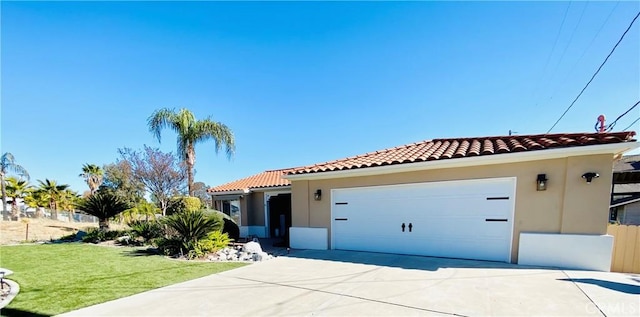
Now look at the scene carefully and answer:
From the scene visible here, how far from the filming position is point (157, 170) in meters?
16.1

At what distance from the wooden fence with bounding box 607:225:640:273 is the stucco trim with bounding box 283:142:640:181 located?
1.96 meters

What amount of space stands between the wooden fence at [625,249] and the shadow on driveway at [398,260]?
197 centimetres

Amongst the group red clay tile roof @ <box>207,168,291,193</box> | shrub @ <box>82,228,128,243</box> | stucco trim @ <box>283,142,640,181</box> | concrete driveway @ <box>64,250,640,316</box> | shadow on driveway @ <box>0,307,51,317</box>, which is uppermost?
red clay tile roof @ <box>207,168,291,193</box>

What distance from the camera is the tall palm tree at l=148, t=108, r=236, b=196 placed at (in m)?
15.1

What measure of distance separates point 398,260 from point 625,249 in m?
5.33

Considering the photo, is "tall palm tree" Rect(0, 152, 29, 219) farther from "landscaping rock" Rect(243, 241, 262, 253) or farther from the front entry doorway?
"landscaping rock" Rect(243, 241, 262, 253)

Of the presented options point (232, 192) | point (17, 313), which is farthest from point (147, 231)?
point (17, 313)

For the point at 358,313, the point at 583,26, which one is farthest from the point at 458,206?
the point at 583,26

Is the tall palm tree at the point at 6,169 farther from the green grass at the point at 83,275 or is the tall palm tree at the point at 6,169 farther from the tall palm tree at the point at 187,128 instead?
the green grass at the point at 83,275

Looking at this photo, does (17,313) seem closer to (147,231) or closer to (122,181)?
(147,231)

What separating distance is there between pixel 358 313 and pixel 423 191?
507cm

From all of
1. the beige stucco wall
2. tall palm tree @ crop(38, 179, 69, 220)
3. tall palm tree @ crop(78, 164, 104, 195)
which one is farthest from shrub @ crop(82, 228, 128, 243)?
tall palm tree @ crop(38, 179, 69, 220)

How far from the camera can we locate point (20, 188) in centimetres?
2798

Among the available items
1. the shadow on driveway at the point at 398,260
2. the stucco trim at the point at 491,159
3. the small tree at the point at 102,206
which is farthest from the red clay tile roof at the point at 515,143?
the small tree at the point at 102,206
